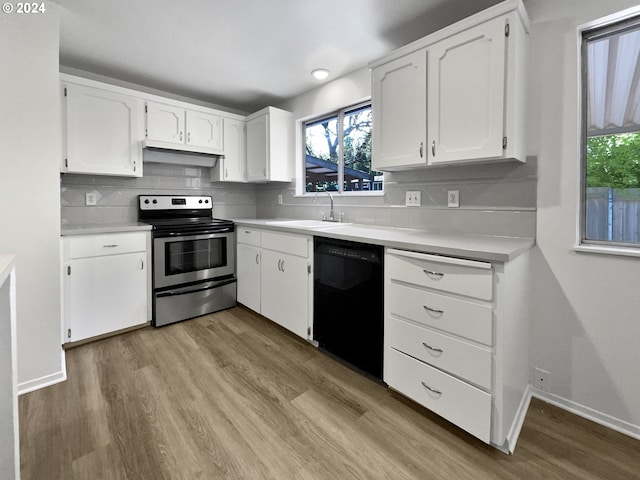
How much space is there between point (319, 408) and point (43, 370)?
1.69 meters

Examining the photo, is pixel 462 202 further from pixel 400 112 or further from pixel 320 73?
pixel 320 73

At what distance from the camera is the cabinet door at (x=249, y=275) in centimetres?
292

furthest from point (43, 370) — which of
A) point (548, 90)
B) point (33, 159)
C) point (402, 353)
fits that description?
point (548, 90)

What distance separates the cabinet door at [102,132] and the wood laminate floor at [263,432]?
1.57 m

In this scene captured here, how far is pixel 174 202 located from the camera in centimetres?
333

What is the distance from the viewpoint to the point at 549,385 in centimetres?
177

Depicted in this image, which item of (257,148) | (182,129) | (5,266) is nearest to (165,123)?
(182,129)

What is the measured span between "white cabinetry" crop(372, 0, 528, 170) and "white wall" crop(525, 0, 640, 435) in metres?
0.13

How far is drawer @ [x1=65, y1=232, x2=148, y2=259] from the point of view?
7.69 feet

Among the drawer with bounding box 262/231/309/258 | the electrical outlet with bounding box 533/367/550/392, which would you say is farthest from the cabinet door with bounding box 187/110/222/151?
the electrical outlet with bounding box 533/367/550/392

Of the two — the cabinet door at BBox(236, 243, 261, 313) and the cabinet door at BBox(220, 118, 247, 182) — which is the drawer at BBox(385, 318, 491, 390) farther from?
the cabinet door at BBox(220, 118, 247, 182)

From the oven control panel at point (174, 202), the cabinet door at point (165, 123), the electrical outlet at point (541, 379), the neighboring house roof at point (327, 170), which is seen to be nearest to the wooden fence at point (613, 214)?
the electrical outlet at point (541, 379)

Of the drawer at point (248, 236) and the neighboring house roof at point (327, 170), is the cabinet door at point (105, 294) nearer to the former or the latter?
the drawer at point (248, 236)

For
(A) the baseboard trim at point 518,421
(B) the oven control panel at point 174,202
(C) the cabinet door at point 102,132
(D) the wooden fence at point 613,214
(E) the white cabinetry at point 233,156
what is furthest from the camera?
(E) the white cabinetry at point 233,156
